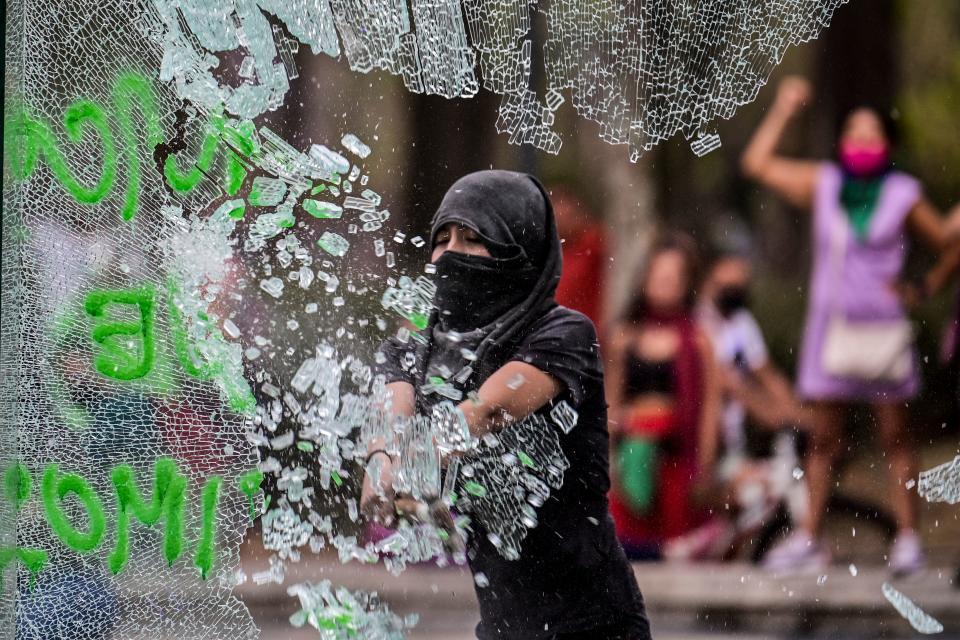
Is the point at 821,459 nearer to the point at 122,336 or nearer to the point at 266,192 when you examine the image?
the point at 266,192

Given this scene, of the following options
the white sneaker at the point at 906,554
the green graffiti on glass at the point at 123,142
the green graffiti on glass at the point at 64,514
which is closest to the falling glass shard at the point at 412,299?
the green graffiti on glass at the point at 123,142

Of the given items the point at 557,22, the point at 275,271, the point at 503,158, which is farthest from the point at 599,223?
the point at 275,271

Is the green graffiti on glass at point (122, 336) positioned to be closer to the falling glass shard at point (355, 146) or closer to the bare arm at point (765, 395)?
the falling glass shard at point (355, 146)

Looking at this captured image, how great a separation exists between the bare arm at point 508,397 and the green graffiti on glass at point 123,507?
0.57 metres

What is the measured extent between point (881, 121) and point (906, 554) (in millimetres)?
936

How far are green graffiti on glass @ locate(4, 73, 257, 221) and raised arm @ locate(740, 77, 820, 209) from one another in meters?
1.12

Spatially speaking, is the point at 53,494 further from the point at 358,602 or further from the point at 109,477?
the point at 358,602

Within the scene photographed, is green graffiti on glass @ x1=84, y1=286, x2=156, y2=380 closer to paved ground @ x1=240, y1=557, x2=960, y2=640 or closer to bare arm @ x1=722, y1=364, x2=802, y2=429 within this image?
paved ground @ x1=240, y1=557, x2=960, y2=640

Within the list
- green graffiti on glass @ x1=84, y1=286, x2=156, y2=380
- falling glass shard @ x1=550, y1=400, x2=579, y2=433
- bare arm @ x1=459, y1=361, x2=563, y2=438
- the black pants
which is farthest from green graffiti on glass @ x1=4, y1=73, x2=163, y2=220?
the black pants

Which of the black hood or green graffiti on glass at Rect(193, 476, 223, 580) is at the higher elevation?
the black hood

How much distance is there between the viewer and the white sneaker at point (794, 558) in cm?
257

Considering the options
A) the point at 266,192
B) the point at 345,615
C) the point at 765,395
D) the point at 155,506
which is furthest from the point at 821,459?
the point at 155,506

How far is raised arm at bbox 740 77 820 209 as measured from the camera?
254 cm

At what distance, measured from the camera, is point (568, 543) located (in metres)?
2.41
